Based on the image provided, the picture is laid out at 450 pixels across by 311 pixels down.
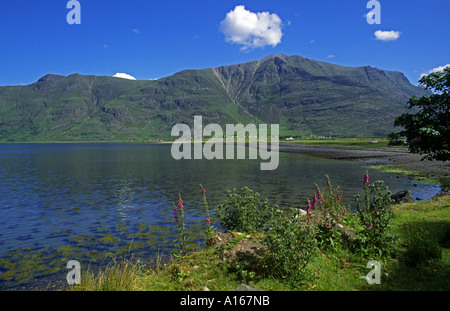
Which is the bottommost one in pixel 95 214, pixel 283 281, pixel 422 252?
pixel 95 214

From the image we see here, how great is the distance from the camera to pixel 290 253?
32.8 feet

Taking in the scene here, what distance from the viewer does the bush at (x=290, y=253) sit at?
391 inches

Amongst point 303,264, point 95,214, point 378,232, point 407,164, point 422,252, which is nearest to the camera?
point 303,264

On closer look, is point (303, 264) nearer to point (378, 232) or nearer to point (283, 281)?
point (283, 281)

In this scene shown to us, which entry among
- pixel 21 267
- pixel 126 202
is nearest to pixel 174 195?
pixel 126 202

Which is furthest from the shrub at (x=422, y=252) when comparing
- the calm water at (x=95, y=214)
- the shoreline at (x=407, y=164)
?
the calm water at (x=95, y=214)

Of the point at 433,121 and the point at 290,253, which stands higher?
the point at 433,121

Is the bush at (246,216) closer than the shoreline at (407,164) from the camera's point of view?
Yes

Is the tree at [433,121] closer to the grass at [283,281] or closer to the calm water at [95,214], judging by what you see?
the grass at [283,281]

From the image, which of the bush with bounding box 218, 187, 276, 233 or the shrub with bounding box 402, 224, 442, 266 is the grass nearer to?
the shrub with bounding box 402, 224, 442, 266

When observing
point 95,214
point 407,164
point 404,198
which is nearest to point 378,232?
point 404,198

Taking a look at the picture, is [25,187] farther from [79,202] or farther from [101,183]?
[79,202]

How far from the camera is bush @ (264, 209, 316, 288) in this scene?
994cm
